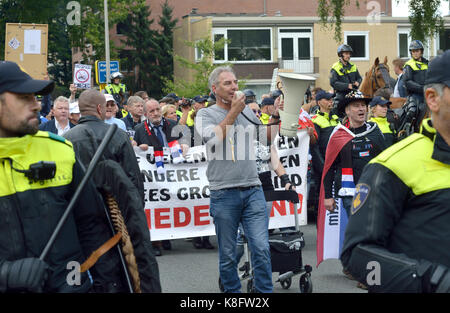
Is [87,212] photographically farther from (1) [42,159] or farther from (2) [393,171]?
(2) [393,171]

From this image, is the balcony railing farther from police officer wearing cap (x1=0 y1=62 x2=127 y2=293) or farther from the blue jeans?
police officer wearing cap (x1=0 y1=62 x2=127 y2=293)

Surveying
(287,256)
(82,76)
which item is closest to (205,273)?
(287,256)

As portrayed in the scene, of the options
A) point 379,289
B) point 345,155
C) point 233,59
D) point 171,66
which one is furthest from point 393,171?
point 171,66

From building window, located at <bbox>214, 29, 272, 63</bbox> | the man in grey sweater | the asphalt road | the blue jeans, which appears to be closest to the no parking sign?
the asphalt road

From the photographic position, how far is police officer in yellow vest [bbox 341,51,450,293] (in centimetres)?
287

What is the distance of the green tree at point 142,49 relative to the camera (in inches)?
2500

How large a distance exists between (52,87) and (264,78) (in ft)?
167

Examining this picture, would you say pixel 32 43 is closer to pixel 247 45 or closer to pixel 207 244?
pixel 207 244

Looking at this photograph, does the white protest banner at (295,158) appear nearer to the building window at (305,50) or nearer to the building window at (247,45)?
the building window at (247,45)

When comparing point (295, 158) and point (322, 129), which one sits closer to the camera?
point (295, 158)

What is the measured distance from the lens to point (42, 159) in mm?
3635

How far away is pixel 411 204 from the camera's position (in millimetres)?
2938

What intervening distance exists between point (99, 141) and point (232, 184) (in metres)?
1.23
